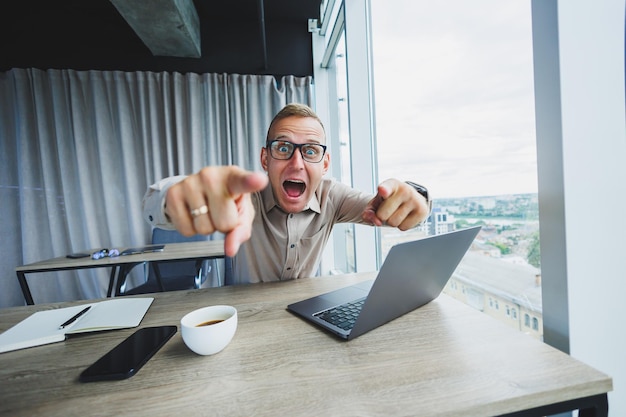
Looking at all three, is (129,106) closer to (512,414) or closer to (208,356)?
(208,356)

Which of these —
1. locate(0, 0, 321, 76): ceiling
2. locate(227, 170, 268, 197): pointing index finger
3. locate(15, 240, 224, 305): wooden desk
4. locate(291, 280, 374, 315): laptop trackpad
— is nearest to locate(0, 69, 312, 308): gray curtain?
locate(0, 0, 321, 76): ceiling

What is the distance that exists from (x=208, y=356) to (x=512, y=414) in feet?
1.68

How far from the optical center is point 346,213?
1.23m

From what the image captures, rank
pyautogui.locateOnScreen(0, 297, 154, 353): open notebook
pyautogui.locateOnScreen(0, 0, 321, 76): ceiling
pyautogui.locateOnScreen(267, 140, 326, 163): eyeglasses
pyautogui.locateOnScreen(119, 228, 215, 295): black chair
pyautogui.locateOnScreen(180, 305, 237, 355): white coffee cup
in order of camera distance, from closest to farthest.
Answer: pyautogui.locateOnScreen(180, 305, 237, 355): white coffee cup
pyautogui.locateOnScreen(0, 297, 154, 353): open notebook
pyautogui.locateOnScreen(267, 140, 326, 163): eyeglasses
pyautogui.locateOnScreen(119, 228, 215, 295): black chair
pyautogui.locateOnScreen(0, 0, 321, 76): ceiling

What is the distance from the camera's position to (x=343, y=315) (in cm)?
64

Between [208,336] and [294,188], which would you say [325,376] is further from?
[294,188]

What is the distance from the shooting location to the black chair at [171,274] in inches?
73.9

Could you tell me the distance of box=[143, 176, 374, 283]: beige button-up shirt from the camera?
1.11 metres

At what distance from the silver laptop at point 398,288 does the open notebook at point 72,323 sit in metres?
0.44

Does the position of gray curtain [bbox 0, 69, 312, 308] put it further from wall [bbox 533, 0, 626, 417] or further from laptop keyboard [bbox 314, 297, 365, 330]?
wall [bbox 533, 0, 626, 417]

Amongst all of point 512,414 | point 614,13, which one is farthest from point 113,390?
point 614,13

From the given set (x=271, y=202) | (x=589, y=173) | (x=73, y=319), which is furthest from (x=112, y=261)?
(x=589, y=173)

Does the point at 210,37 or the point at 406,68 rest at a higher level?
the point at 210,37

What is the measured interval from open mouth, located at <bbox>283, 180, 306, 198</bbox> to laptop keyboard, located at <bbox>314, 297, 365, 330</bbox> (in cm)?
48
